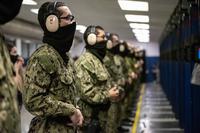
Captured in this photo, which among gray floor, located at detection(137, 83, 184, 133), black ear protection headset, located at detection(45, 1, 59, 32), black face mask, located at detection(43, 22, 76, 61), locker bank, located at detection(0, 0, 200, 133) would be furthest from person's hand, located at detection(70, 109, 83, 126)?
gray floor, located at detection(137, 83, 184, 133)

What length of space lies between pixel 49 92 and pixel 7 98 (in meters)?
1.29

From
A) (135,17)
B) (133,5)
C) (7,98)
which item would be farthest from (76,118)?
(135,17)

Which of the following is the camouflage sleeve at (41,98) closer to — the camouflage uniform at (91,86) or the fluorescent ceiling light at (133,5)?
the camouflage uniform at (91,86)

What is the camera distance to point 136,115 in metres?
11.3

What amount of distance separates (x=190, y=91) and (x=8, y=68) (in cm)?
538

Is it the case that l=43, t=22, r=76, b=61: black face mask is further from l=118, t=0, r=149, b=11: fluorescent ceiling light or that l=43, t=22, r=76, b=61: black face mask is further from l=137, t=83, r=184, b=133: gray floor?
l=137, t=83, r=184, b=133: gray floor

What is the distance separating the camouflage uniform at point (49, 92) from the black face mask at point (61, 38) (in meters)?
0.05

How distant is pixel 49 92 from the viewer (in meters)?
3.07

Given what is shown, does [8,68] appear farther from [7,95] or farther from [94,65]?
[94,65]

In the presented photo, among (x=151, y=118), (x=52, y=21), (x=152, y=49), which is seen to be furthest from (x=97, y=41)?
(x=152, y=49)

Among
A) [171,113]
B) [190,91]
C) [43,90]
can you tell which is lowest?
Result: [171,113]

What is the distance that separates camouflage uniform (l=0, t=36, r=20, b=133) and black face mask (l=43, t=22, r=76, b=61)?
1.31 metres

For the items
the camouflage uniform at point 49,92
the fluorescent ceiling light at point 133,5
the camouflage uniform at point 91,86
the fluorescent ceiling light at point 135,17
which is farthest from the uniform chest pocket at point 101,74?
the fluorescent ceiling light at point 135,17

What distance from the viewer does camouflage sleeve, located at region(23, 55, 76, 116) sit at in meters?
2.96
